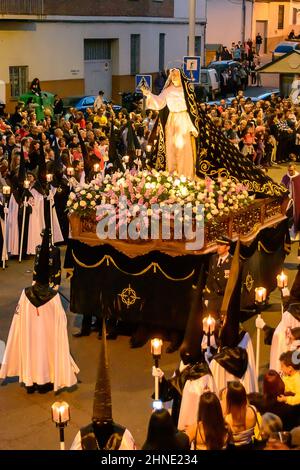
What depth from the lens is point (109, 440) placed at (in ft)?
20.3

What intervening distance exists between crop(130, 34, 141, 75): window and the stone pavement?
30909mm

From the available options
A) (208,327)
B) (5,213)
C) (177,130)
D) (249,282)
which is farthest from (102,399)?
(5,213)

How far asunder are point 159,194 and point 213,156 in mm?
1596

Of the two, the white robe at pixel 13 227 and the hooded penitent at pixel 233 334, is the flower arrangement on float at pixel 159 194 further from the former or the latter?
the white robe at pixel 13 227

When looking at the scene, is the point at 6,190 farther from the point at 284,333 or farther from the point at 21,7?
the point at 21,7

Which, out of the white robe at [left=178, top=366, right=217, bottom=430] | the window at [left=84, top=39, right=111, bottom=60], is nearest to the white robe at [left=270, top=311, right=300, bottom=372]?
the white robe at [left=178, top=366, right=217, bottom=430]

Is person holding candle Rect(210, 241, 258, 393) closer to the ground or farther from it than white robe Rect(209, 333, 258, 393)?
farther from it

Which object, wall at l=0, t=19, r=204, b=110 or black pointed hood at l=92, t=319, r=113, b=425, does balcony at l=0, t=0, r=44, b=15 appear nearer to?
wall at l=0, t=19, r=204, b=110

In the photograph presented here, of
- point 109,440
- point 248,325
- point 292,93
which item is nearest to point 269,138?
point 292,93

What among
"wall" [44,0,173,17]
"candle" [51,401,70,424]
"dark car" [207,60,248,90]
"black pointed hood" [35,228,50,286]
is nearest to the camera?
"candle" [51,401,70,424]

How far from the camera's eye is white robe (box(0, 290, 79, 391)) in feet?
31.5

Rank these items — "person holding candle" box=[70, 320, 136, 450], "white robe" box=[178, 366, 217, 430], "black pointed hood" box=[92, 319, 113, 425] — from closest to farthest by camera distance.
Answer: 1. "person holding candle" box=[70, 320, 136, 450]
2. "black pointed hood" box=[92, 319, 113, 425]
3. "white robe" box=[178, 366, 217, 430]

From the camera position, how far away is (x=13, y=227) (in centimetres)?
1500

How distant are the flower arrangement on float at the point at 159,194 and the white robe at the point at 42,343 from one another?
194 centimetres
